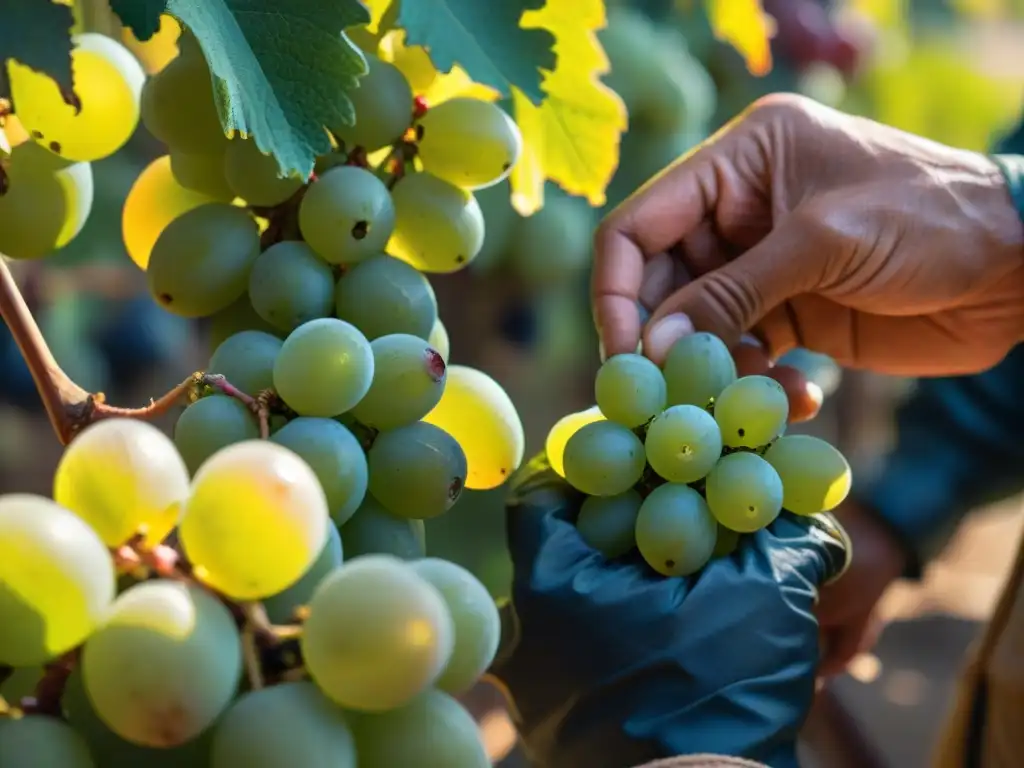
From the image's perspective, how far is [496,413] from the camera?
1.71 ft

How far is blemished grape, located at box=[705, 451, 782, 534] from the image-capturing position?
50cm

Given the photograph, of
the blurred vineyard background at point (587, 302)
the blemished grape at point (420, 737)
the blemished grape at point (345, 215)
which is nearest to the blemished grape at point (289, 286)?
the blemished grape at point (345, 215)

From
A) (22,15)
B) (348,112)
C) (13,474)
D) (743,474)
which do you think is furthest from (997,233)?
(13,474)

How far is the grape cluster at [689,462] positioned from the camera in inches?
19.9

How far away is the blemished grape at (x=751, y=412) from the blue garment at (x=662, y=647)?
0.18 feet

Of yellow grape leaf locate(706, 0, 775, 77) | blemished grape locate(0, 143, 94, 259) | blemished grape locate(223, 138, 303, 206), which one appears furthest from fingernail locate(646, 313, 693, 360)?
yellow grape leaf locate(706, 0, 775, 77)

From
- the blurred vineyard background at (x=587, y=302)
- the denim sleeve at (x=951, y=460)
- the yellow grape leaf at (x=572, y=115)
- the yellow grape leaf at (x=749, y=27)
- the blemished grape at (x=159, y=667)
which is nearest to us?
the blemished grape at (x=159, y=667)

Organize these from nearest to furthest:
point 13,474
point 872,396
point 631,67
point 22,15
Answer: point 22,15 → point 631,67 → point 13,474 → point 872,396

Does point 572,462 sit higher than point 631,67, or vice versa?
point 572,462

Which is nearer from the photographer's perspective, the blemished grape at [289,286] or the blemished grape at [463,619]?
the blemished grape at [463,619]

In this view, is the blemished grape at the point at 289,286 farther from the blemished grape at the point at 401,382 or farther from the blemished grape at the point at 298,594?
the blemished grape at the point at 298,594

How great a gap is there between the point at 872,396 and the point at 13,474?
2.04 m

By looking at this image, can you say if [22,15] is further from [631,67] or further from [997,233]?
[631,67]

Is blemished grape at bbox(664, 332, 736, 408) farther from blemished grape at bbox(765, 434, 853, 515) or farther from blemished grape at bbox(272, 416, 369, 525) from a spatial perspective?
blemished grape at bbox(272, 416, 369, 525)
